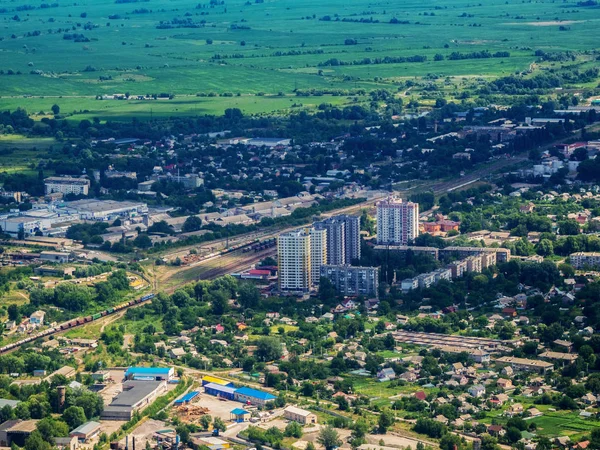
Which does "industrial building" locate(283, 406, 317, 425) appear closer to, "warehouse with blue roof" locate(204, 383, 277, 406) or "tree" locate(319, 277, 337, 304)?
"warehouse with blue roof" locate(204, 383, 277, 406)

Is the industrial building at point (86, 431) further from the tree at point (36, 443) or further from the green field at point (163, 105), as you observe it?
the green field at point (163, 105)

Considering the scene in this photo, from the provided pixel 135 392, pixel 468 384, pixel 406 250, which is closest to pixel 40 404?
pixel 135 392

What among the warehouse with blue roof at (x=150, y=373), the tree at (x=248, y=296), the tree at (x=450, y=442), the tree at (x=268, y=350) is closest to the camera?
the tree at (x=450, y=442)

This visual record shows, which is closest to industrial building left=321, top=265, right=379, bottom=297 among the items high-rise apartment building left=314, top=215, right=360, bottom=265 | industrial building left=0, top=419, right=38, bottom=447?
high-rise apartment building left=314, top=215, right=360, bottom=265

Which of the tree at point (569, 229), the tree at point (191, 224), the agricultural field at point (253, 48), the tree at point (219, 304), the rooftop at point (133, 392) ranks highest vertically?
the agricultural field at point (253, 48)

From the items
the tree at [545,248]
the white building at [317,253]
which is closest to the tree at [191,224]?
the white building at [317,253]

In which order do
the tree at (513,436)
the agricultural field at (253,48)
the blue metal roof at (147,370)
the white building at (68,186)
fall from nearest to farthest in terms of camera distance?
the tree at (513,436), the blue metal roof at (147,370), the white building at (68,186), the agricultural field at (253,48)

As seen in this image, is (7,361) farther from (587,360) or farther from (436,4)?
(436,4)
